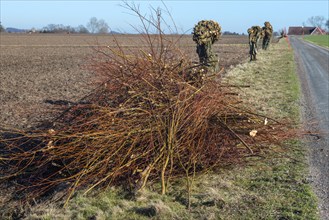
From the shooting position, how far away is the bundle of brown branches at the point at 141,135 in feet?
17.2

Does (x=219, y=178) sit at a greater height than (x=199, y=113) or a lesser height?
lesser

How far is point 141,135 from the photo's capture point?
5.43m

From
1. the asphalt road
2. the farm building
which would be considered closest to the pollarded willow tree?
the asphalt road

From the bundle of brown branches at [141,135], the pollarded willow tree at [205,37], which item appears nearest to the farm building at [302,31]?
the pollarded willow tree at [205,37]

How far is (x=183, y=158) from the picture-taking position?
5.53 m

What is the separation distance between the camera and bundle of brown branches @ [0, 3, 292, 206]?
524cm

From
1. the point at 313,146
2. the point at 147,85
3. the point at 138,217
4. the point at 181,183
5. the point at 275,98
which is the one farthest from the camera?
the point at 275,98

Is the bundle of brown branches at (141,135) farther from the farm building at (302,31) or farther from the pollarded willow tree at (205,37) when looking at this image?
the farm building at (302,31)

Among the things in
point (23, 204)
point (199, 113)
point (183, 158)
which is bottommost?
point (23, 204)

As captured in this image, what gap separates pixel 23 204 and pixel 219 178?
2.48 meters

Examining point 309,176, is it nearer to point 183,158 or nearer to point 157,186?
point 183,158

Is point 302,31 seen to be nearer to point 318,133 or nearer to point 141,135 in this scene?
point 318,133

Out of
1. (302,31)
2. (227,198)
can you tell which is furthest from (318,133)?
(302,31)

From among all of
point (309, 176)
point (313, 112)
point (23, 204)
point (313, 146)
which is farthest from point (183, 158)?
point (313, 112)
